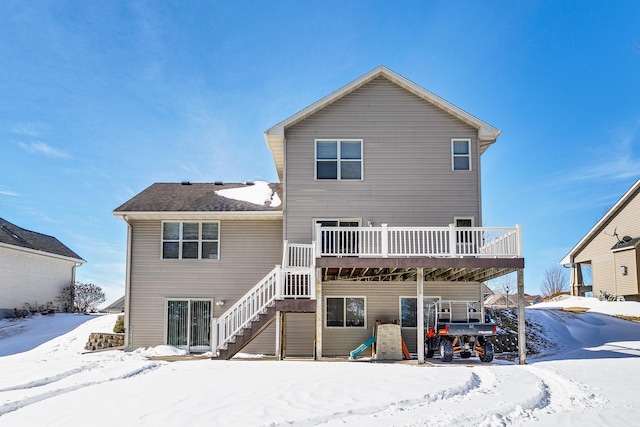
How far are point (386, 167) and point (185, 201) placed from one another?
7.20 meters

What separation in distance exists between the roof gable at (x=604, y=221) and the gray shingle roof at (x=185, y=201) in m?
19.0

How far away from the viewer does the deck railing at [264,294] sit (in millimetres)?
17125

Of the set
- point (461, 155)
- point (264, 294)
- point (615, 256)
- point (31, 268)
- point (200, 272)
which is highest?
point (461, 155)

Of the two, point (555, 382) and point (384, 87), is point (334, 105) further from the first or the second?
point (555, 382)

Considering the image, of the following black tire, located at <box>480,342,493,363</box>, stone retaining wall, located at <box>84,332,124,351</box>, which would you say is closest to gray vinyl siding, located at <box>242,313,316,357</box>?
black tire, located at <box>480,342,493,363</box>

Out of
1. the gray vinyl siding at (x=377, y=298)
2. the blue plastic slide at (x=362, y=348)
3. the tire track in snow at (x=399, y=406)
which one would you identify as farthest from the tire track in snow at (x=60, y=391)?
the gray vinyl siding at (x=377, y=298)

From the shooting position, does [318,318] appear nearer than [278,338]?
Yes

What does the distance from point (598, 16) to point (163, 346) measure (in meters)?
20.6

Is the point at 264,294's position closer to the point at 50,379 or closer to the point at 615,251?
the point at 50,379

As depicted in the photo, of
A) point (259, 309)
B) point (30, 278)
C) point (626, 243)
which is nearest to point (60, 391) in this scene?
point (259, 309)

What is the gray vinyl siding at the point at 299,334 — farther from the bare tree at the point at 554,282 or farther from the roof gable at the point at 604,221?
the bare tree at the point at 554,282

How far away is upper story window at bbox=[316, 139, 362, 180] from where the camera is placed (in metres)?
20.0

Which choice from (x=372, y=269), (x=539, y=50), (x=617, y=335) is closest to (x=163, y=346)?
(x=372, y=269)

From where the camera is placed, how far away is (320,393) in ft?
35.9
